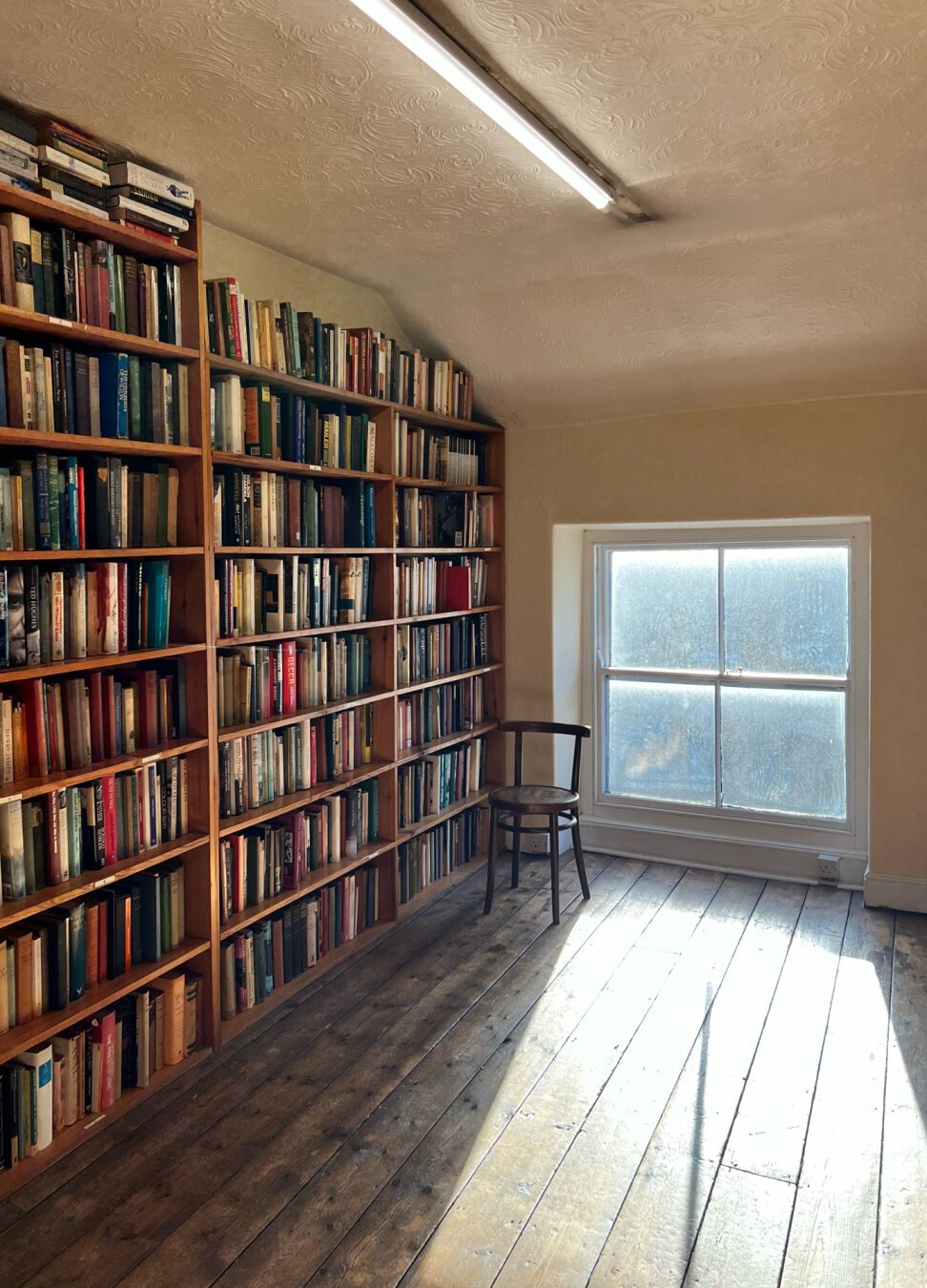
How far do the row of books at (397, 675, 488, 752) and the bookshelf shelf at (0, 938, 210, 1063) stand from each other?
1.38 metres

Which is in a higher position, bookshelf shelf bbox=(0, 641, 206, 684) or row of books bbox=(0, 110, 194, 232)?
row of books bbox=(0, 110, 194, 232)

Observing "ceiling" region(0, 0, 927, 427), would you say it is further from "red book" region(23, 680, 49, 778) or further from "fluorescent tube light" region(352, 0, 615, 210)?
"red book" region(23, 680, 49, 778)

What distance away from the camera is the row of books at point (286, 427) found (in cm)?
316

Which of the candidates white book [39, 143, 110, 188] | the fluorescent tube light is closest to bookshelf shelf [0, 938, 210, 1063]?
white book [39, 143, 110, 188]

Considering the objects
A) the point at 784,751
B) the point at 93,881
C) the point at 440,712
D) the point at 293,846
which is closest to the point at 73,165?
the point at 93,881

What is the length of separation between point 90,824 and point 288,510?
4.38 ft

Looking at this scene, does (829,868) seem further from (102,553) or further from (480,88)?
(480,88)

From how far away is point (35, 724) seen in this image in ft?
8.38

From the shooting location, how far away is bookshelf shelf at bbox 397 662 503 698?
4164 millimetres

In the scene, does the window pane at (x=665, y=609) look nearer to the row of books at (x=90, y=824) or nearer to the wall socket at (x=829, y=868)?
the wall socket at (x=829, y=868)

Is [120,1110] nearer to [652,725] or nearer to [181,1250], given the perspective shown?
[181,1250]

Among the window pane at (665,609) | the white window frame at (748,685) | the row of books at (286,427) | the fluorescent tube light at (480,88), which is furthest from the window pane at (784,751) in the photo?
the fluorescent tube light at (480,88)

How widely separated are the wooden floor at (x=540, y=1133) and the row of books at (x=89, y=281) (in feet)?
7.47

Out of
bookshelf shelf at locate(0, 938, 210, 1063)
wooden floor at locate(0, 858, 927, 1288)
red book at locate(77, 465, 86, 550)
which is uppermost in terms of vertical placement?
red book at locate(77, 465, 86, 550)
